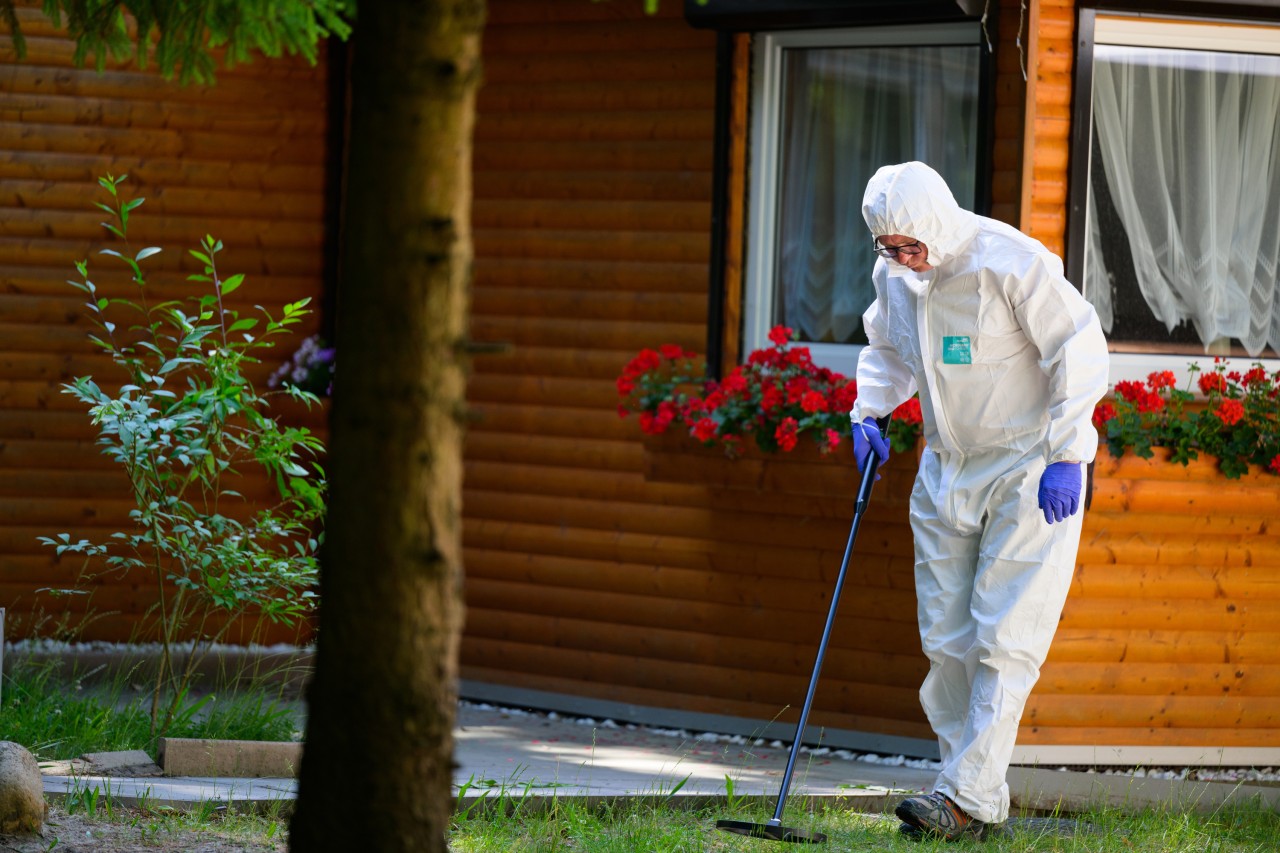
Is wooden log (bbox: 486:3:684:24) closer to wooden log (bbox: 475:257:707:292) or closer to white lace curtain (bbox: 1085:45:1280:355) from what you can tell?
wooden log (bbox: 475:257:707:292)

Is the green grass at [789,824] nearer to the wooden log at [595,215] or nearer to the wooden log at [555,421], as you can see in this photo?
the wooden log at [555,421]

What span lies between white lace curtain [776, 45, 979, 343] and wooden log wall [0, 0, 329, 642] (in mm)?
2562

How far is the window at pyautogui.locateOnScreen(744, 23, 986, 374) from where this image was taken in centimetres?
591

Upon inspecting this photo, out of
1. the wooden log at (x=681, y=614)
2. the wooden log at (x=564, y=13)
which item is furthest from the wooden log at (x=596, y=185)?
the wooden log at (x=681, y=614)

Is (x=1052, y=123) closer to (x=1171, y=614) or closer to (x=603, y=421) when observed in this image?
(x=1171, y=614)

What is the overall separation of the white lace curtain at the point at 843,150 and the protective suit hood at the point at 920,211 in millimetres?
1670

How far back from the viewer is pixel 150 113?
6797 mm

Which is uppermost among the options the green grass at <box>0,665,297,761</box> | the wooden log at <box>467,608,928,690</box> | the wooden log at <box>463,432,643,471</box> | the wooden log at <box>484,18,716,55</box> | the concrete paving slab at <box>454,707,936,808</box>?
the wooden log at <box>484,18,716,55</box>

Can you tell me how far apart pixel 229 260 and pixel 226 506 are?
3.81 feet

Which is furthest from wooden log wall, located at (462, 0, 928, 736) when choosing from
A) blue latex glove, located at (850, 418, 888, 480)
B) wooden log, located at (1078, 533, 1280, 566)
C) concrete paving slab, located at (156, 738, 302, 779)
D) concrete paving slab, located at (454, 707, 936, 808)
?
concrete paving slab, located at (156, 738, 302, 779)

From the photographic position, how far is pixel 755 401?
18.7 ft

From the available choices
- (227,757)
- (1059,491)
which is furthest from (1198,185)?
(227,757)

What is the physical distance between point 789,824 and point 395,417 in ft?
8.06

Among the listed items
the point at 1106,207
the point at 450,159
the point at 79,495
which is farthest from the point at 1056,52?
the point at 79,495
